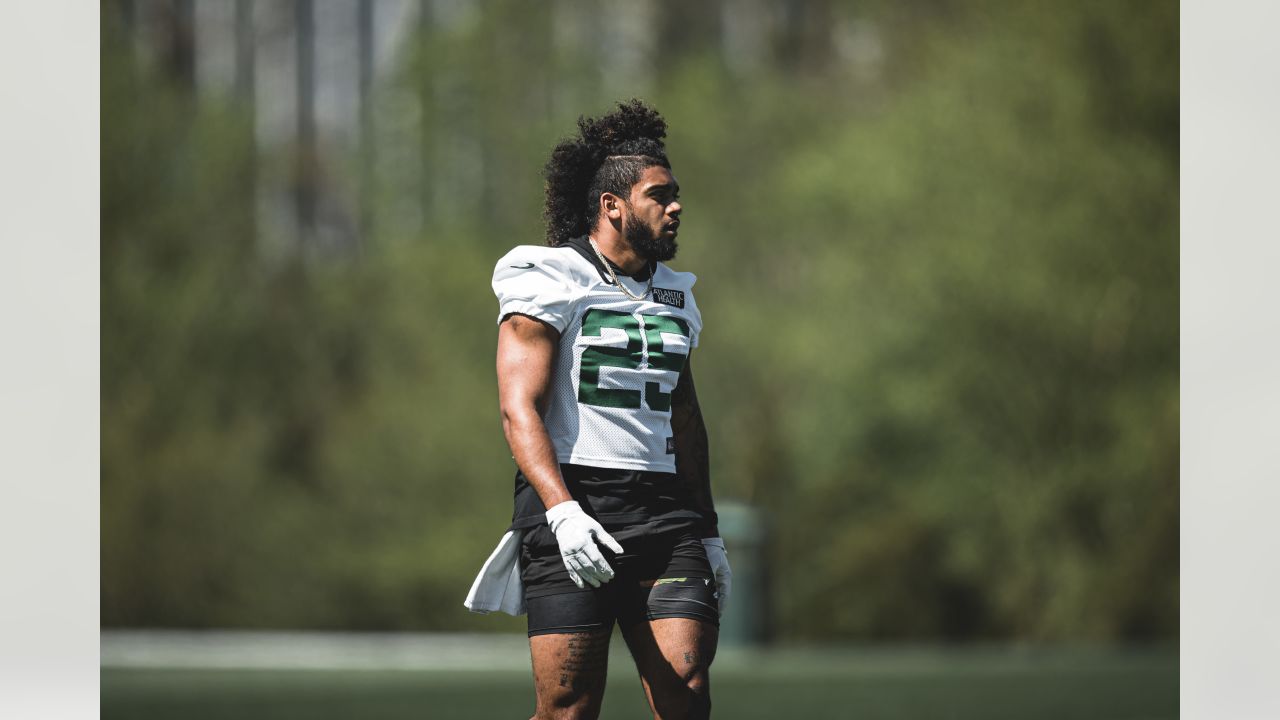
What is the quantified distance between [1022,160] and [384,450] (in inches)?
376

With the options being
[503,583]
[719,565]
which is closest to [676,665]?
[719,565]

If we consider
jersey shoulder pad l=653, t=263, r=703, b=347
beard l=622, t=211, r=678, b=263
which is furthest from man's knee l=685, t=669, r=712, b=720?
beard l=622, t=211, r=678, b=263

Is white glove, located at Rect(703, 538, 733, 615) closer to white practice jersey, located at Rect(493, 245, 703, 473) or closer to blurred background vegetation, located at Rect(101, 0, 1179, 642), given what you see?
white practice jersey, located at Rect(493, 245, 703, 473)

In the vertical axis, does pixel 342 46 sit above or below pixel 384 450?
above

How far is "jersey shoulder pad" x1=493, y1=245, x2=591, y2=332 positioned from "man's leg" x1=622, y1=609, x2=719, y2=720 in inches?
32.7

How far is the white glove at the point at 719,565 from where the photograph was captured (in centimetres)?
479

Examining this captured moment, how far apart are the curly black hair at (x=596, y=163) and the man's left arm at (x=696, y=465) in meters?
0.51

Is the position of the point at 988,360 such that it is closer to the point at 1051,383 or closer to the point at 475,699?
the point at 1051,383

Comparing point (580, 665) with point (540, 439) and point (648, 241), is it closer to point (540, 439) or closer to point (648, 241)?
point (540, 439)

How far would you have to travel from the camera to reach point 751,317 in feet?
80.3

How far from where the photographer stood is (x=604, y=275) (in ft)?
15.3
